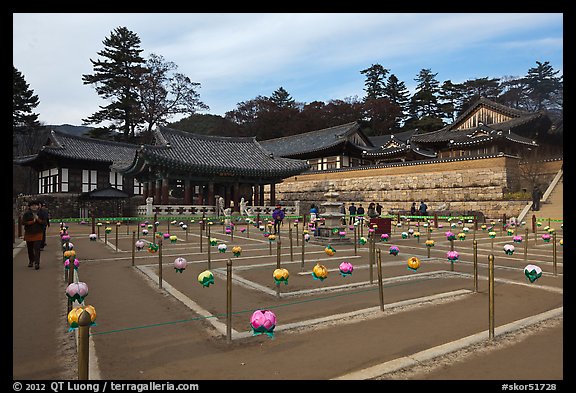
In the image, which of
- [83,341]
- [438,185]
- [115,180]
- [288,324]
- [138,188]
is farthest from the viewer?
[138,188]

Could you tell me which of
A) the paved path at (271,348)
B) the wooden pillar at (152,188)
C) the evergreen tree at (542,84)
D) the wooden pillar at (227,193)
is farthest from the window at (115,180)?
the evergreen tree at (542,84)

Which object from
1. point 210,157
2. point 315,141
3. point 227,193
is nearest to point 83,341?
point 210,157

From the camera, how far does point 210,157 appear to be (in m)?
28.4

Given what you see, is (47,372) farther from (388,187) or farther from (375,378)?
(388,187)

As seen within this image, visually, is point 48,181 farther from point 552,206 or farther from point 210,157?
point 552,206

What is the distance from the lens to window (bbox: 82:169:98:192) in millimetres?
32062

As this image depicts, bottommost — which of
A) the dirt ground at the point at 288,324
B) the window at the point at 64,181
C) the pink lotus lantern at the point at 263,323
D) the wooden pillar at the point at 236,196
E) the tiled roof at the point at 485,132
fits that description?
the dirt ground at the point at 288,324

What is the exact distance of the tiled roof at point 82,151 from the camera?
2995cm

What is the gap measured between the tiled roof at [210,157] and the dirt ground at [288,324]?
16997 millimetres

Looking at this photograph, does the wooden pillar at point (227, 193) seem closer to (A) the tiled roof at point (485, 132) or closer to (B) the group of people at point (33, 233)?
(A) the tiled roof at point (485, 132)

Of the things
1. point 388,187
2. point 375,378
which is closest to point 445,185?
point 388,187

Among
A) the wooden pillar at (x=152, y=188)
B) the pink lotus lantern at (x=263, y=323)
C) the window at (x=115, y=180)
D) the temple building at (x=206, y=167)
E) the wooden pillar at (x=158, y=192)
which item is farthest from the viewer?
the window at (x=115, y=180)

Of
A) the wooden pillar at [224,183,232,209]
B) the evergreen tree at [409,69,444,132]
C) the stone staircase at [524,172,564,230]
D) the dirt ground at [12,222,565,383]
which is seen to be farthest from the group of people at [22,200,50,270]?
the evergreen tree at [409,69,444,132]

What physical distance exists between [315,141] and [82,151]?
23713 mm
